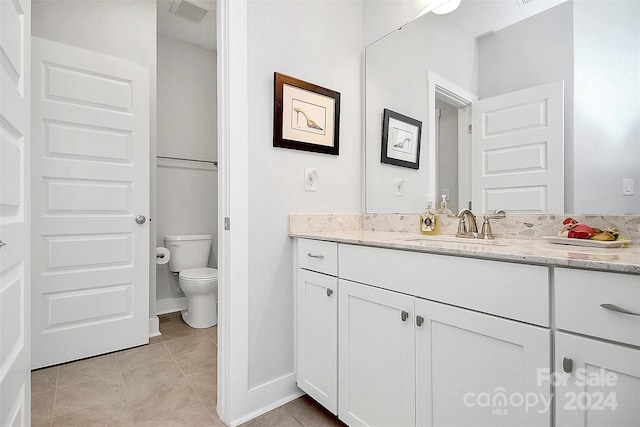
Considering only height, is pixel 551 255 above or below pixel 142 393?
above

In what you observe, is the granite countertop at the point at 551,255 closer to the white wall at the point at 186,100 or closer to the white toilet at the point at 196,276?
the white toilet at the point at 196,276

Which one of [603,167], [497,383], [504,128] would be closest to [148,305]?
[497,383]

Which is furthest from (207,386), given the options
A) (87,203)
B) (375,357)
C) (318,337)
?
(87,203)

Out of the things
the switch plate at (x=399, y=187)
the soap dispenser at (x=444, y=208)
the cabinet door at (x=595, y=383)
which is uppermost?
the switch plate at (x=399, y=187)

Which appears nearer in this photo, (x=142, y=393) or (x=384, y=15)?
(x=142, y=393)

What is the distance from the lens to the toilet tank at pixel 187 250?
9.36ft

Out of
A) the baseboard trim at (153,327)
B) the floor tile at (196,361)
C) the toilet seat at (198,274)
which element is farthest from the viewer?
the toilet seat at (198,274)

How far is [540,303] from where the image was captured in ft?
2.53

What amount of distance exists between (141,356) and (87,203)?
1059 millimetres

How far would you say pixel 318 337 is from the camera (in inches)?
56.5

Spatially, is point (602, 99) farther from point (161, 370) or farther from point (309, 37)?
point (161, 370)

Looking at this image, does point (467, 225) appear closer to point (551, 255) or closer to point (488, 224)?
point (488, 224)

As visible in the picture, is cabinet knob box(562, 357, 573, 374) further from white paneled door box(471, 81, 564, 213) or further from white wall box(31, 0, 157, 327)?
white wall box(31, 0, 157, 327)

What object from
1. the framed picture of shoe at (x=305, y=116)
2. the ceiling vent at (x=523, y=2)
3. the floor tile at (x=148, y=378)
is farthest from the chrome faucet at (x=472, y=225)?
the floor tile at (x=148, y=378)
